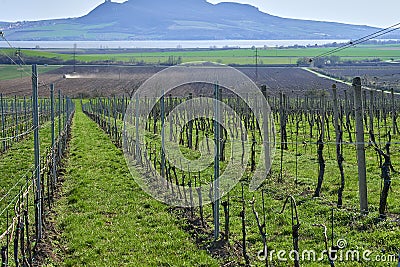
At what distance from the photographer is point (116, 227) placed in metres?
7.64

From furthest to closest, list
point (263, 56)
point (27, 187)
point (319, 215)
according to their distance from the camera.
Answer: point (263, 56), point (27, 187), point (319, 215)

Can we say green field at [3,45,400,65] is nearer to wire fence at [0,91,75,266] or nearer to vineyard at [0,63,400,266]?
vineyard at [0,63,400,266]

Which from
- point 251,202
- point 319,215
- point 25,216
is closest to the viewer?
point 25,216

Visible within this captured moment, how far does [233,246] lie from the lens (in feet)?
21.0

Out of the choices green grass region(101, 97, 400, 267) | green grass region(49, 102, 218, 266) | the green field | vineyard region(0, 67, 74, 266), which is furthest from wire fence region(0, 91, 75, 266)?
the green field

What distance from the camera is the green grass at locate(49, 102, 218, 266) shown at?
6.27 meters

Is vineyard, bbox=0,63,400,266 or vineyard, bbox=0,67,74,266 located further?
vineyard, bbox=0,63,400,266

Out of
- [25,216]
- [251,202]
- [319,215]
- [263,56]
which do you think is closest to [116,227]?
[25,216]

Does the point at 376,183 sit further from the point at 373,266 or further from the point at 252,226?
the point at 373,266

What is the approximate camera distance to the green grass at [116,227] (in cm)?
627

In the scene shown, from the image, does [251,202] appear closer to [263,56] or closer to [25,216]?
[25,216]

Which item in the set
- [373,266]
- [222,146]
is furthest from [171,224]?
[222,146]

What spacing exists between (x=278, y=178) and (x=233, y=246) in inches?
175

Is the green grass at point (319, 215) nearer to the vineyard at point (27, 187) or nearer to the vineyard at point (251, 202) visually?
the vineyard at point (251, 202)
